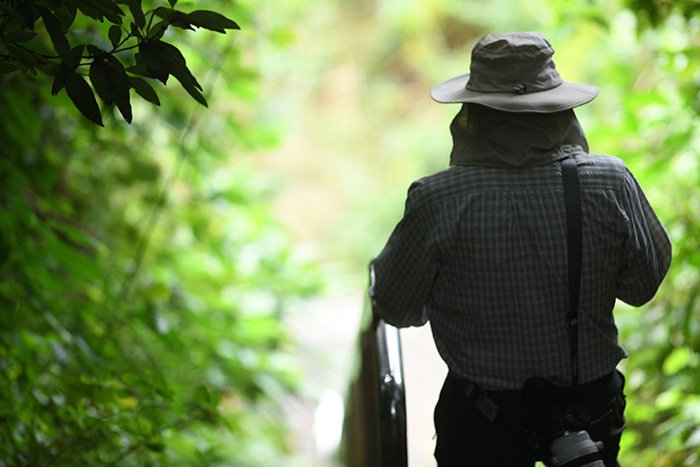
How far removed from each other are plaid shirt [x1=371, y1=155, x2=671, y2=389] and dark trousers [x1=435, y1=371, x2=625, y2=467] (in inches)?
1.7

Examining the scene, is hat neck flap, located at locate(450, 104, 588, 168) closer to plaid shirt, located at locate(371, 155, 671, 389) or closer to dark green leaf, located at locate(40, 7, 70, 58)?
plaid shirt, located at locate(371, 155, 671, 389)

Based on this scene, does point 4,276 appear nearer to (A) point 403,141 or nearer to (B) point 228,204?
(B) point 228,204

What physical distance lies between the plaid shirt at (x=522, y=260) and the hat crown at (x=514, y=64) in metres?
0.16

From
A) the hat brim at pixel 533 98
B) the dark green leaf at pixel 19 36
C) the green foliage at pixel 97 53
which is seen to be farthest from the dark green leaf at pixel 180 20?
the hat brim at pixel 533 98

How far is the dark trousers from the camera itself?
1.82 metres

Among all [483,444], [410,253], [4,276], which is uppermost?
[4,276]

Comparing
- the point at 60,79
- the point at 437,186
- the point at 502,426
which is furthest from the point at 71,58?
the point at 502,426

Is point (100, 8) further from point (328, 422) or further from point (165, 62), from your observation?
point (328, 422)

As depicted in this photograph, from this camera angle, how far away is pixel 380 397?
6.51ft

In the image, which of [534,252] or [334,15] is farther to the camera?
[334,15]

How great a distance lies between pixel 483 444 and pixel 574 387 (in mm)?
221

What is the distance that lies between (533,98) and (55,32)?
0.89 m

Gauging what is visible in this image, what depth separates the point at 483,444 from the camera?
1845 millimetres

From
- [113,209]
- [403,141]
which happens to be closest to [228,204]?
[113,209]
